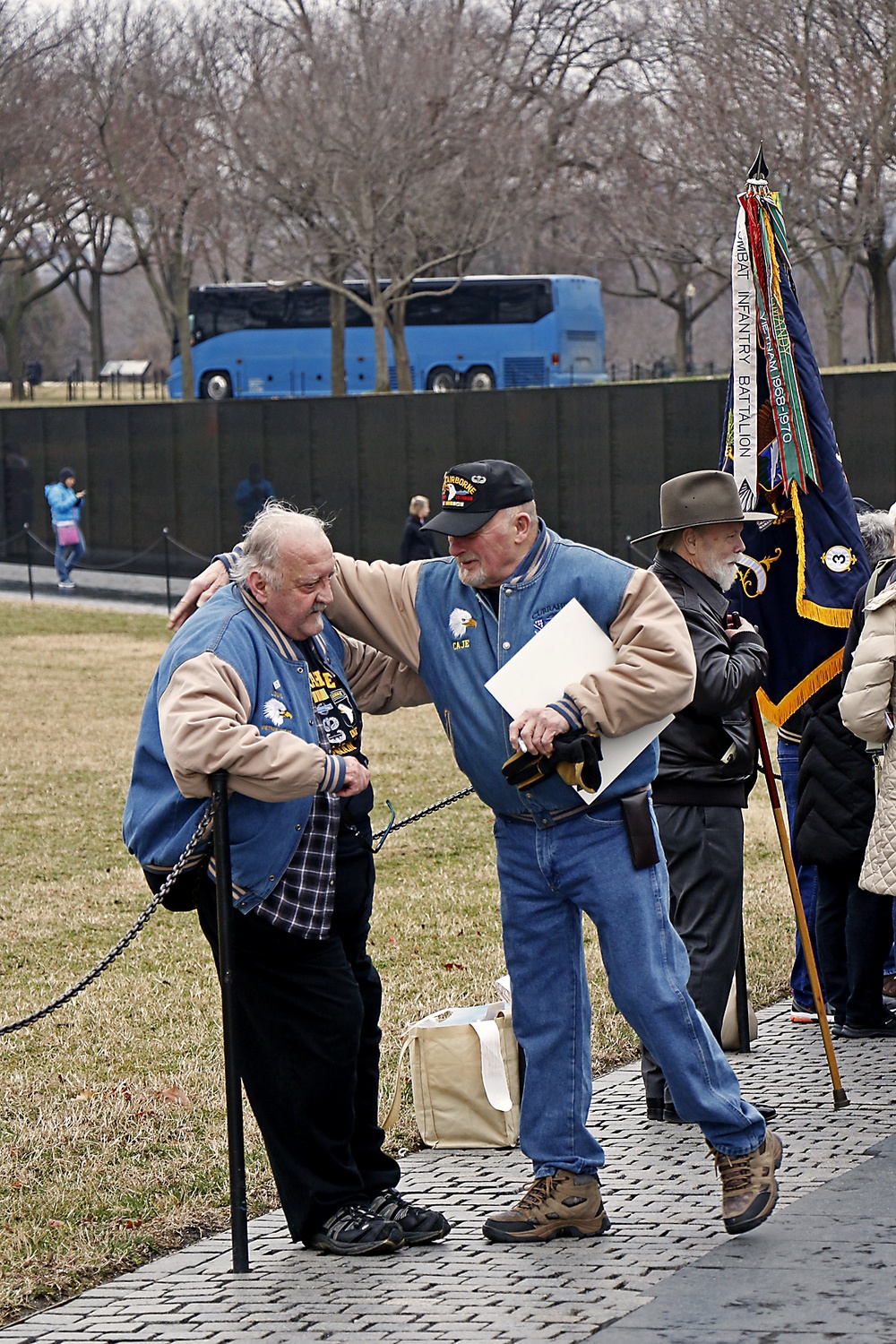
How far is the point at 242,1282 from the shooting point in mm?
4441

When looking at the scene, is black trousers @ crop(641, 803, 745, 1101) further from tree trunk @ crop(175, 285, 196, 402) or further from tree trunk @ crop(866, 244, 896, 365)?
tree trunk @ crop(175, 285, 196, 402)

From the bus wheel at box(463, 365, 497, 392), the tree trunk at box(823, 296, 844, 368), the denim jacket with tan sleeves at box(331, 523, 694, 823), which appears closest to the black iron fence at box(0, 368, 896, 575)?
the tree trunk at box(823, 296, 844, 368)

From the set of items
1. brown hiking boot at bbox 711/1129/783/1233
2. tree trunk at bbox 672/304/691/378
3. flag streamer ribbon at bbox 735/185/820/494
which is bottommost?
brown hiking boot at bbox 711/1129/783/1233

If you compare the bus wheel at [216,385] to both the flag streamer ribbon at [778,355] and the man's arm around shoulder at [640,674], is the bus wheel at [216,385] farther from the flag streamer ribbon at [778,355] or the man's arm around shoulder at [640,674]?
the man's arm around shoulder at [640,674]

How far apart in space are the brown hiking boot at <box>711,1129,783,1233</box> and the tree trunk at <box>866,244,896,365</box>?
32.7 meters

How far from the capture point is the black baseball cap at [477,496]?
4.62 meters

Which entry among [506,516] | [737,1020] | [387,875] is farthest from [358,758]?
[387,875]

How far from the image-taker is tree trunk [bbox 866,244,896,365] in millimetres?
35938

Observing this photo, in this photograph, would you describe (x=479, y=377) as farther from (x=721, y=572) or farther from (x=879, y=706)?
(x=721, y=572)

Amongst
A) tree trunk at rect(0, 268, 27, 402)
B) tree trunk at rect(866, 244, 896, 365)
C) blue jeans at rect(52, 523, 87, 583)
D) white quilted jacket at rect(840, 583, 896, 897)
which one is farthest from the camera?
tree trunk at rect(0, 268, 27, 402)

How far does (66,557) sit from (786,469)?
24.8 m

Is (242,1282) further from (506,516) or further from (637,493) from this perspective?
(637,493)

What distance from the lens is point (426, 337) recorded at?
148 feet

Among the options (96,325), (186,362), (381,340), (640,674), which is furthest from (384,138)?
(640,674)
